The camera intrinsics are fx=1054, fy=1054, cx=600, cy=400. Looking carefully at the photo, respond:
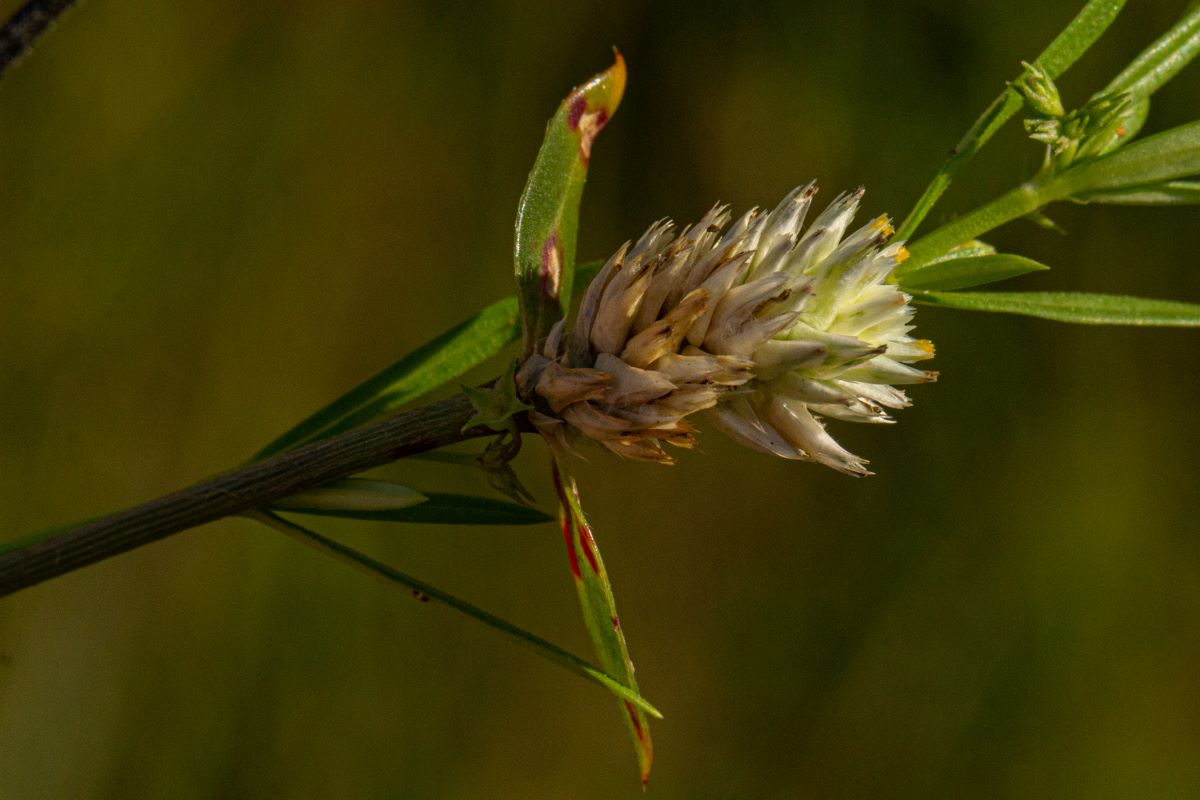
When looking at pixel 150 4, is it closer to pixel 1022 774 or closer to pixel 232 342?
pixel 232 342

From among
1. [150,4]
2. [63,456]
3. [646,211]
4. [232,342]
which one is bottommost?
[63,456]

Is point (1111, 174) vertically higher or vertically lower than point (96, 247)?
higher

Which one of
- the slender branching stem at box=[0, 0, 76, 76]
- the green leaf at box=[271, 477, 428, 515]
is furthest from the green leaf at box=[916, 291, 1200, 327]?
the slender branching stem at box=[0, 0, 76, 76]

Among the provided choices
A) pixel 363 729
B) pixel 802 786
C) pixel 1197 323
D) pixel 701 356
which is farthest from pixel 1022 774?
pixel 701 356

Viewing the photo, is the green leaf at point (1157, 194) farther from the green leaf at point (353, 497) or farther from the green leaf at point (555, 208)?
the green leaf at point (353, 497)

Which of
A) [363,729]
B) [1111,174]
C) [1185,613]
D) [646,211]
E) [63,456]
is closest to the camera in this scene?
[1111,174]

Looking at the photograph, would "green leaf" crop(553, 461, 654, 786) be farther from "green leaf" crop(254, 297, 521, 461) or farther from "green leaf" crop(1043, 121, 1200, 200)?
"green leaf" crop(1043, 121, 1200, 200)

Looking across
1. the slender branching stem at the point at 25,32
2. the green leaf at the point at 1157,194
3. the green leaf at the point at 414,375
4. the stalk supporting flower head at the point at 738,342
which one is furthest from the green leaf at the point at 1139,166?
the slender branching stem at the point at 25,32
